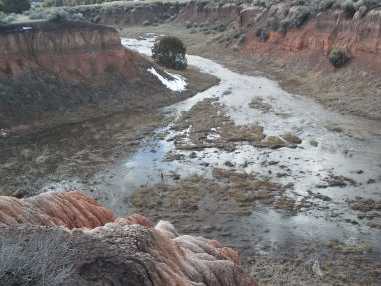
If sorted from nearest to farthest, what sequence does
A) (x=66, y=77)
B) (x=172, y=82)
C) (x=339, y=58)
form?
(x=66, y=77), (x=339, y=58), (x=172, y=82)

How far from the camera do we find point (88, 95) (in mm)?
36250

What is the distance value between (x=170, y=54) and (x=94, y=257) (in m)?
40.4

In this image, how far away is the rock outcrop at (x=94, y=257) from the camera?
7203 millimetres

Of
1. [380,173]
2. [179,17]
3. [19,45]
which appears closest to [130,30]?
[179,17]

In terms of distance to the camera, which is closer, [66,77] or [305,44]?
[66,77]

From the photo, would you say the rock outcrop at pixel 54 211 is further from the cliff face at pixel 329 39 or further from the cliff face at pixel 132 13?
the cliff face at pixel 132 13

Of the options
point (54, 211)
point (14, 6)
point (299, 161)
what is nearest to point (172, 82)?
point (299, 161)

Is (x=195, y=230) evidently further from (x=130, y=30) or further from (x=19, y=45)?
(x=130, y=30)

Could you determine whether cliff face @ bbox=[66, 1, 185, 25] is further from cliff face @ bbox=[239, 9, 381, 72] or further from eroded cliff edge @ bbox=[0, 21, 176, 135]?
eroded cliff edge @ bbox=[0, 21, 176, 135]

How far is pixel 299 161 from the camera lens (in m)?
25.5

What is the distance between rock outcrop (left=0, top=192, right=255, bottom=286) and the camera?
7.20m

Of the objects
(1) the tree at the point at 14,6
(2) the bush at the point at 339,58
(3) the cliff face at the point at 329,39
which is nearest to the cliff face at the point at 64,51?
(3) the cliff face at the point at 329,39

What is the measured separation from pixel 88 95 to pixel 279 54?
19285 millimetres

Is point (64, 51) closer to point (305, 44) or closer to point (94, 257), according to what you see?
point (305, 44)
